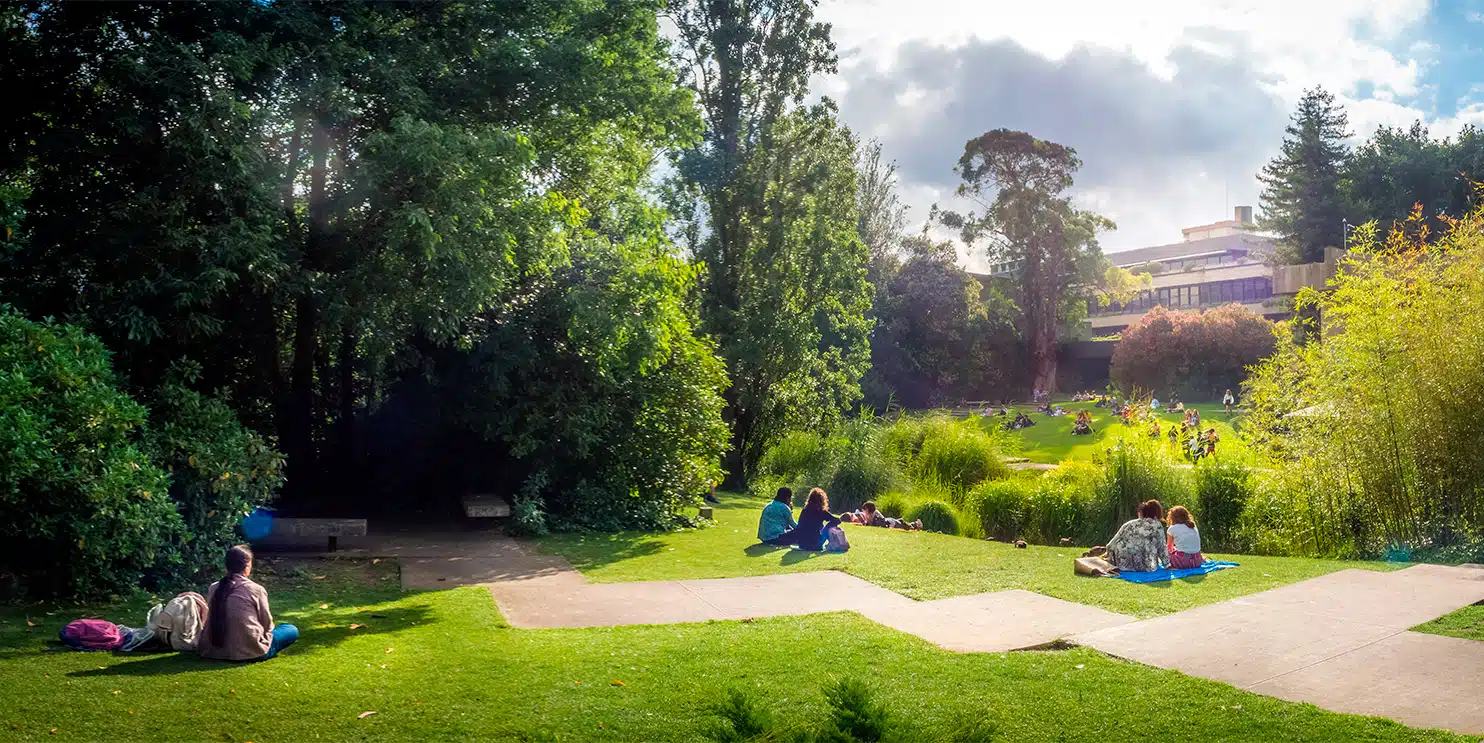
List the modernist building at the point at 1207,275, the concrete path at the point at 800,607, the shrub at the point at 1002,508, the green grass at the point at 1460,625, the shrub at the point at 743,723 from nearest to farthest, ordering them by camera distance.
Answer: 1. the shrub at the point at 743,723
2. the green grass at the point at 1460,625
3. the concrete path at the point at 800,607
4. the shrub at the point at 1002,508
5. the modernist building at the point at 1207,275

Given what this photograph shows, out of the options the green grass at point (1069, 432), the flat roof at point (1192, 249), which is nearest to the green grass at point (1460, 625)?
the green grass at point (1069, 432)

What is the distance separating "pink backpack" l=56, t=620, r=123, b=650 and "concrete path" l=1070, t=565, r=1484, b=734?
6337 millimetres

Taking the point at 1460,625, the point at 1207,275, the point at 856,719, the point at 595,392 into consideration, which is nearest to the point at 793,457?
the point at 595,392

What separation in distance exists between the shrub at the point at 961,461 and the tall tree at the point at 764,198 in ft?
13.7

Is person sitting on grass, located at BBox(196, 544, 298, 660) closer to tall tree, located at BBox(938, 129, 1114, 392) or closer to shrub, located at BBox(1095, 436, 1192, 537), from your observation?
shrub, located at BBox(1095, 436, 1192, 537)

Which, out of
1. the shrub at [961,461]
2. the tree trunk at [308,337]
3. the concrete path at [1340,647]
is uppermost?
the tree trunk at [308,337]

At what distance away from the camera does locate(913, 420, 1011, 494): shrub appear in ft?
57.6

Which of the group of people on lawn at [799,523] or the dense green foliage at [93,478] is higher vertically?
the dense green foliage at [93,478]

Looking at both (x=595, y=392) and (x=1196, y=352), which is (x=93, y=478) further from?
(x=1196, y=352)

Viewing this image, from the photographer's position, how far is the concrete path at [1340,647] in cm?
546

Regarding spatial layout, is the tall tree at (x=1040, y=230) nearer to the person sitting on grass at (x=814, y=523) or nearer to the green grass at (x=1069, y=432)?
the green grass at (x=1069, y=432)

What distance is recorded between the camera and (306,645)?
6.93 meters

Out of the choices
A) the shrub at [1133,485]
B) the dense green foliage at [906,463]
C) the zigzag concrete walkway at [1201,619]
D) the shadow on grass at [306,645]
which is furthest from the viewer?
the dense green foliage at [906,463]

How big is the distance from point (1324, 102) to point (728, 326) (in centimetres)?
4540
